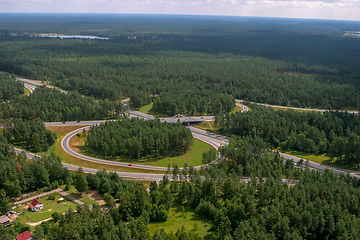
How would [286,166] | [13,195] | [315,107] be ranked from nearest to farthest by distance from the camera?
[13,195] → [286,166] → [315,107]

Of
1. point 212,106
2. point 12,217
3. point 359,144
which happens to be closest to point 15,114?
point 12,217

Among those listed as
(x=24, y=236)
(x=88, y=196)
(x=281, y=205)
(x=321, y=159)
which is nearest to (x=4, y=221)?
(x=24, y=236)

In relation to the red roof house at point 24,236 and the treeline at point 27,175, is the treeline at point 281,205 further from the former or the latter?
the treeline at point 27,175

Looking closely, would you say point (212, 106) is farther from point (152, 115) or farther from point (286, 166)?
point (286, 166)

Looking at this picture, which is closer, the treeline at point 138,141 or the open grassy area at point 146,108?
the treeline at point 138,141

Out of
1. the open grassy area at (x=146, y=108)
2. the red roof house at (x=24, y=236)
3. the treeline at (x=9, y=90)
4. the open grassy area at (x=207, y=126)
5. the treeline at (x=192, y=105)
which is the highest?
the treeline at (x=9, y=90)

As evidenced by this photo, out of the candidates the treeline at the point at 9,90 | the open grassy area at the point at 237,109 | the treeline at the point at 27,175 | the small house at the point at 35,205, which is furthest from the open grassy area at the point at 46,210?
the treeline at the point at 9,90

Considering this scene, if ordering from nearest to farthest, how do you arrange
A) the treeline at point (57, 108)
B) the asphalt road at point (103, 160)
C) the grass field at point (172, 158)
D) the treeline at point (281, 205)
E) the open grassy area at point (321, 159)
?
the treeline at point (281, 205), the asphalt road at point (103, 160), the grass field at point (172, 158), the open grassy area at point (321, 159), the treeline at point (57, 108)
